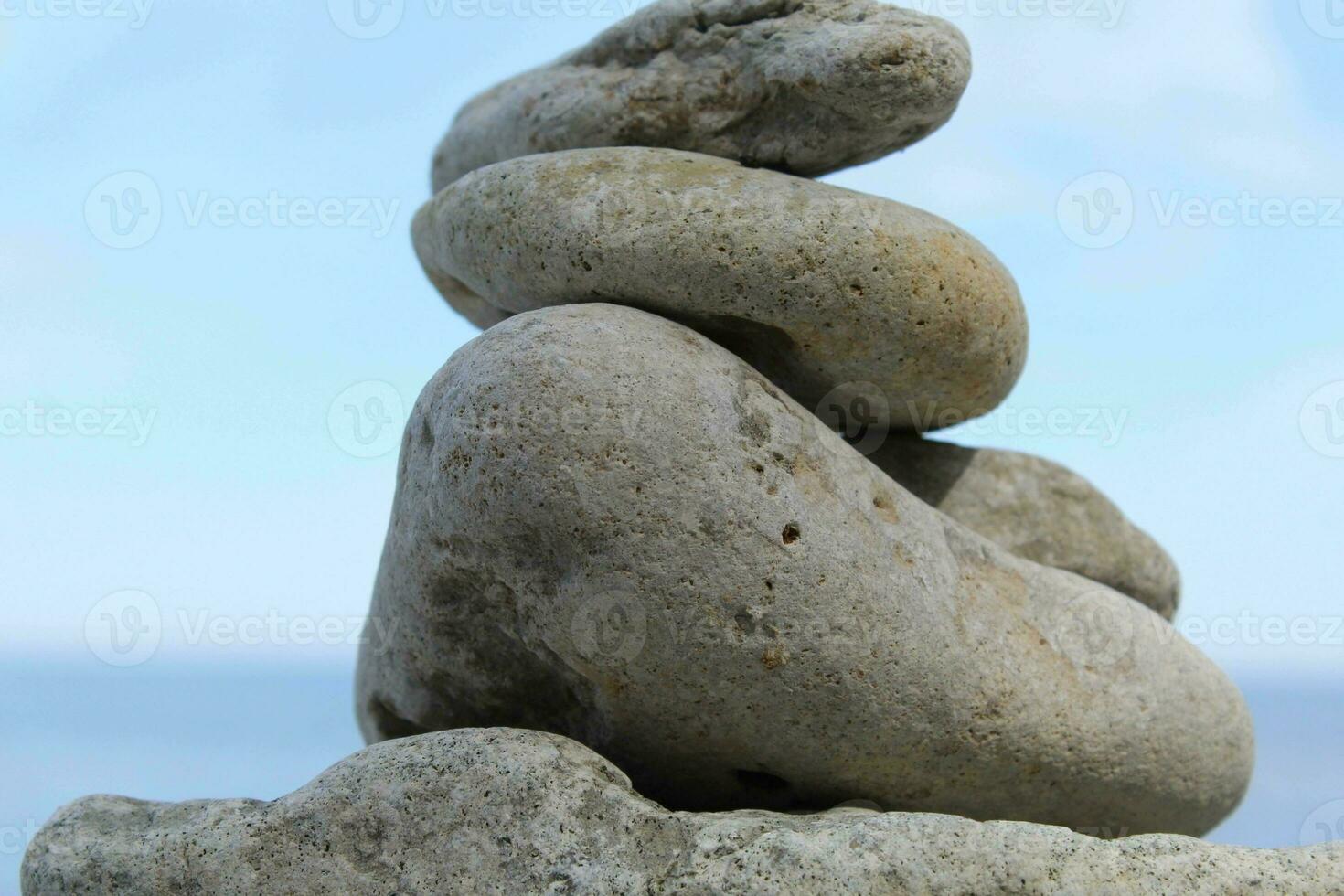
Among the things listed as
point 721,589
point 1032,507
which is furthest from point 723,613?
point 1032,507

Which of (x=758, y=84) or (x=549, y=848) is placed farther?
(x=758, y=84)

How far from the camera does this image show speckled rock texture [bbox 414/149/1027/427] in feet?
11.9

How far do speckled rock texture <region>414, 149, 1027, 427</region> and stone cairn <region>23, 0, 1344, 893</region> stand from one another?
0.04ft

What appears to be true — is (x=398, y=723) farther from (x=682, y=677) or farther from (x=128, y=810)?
(x=682, y=677)

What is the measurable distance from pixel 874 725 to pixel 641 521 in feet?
2.79

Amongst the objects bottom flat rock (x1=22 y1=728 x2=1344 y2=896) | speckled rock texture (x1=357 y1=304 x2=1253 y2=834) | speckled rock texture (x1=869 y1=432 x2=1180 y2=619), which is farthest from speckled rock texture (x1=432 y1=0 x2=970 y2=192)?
bottom flat rock (x1=22 y1=728 x2=1344 y2=896)

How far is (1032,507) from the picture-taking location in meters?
4.70

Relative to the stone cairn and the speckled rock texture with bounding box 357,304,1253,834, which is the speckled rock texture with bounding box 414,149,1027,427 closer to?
the stone cairn

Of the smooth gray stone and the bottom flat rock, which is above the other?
the smooth gray stone

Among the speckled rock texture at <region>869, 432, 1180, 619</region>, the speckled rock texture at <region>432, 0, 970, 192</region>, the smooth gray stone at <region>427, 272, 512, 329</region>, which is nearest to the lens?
the speckled rock texture at <region>432, 0, 970, 192</region>

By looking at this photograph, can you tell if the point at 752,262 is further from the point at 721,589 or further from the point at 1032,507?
the point at 1032,507

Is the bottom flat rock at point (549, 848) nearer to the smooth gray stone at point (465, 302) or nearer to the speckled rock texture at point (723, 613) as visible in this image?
the speckled rock texture at point (723, 613)


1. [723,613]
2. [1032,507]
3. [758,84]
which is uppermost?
[758,84]

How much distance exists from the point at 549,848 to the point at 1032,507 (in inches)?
91.2
